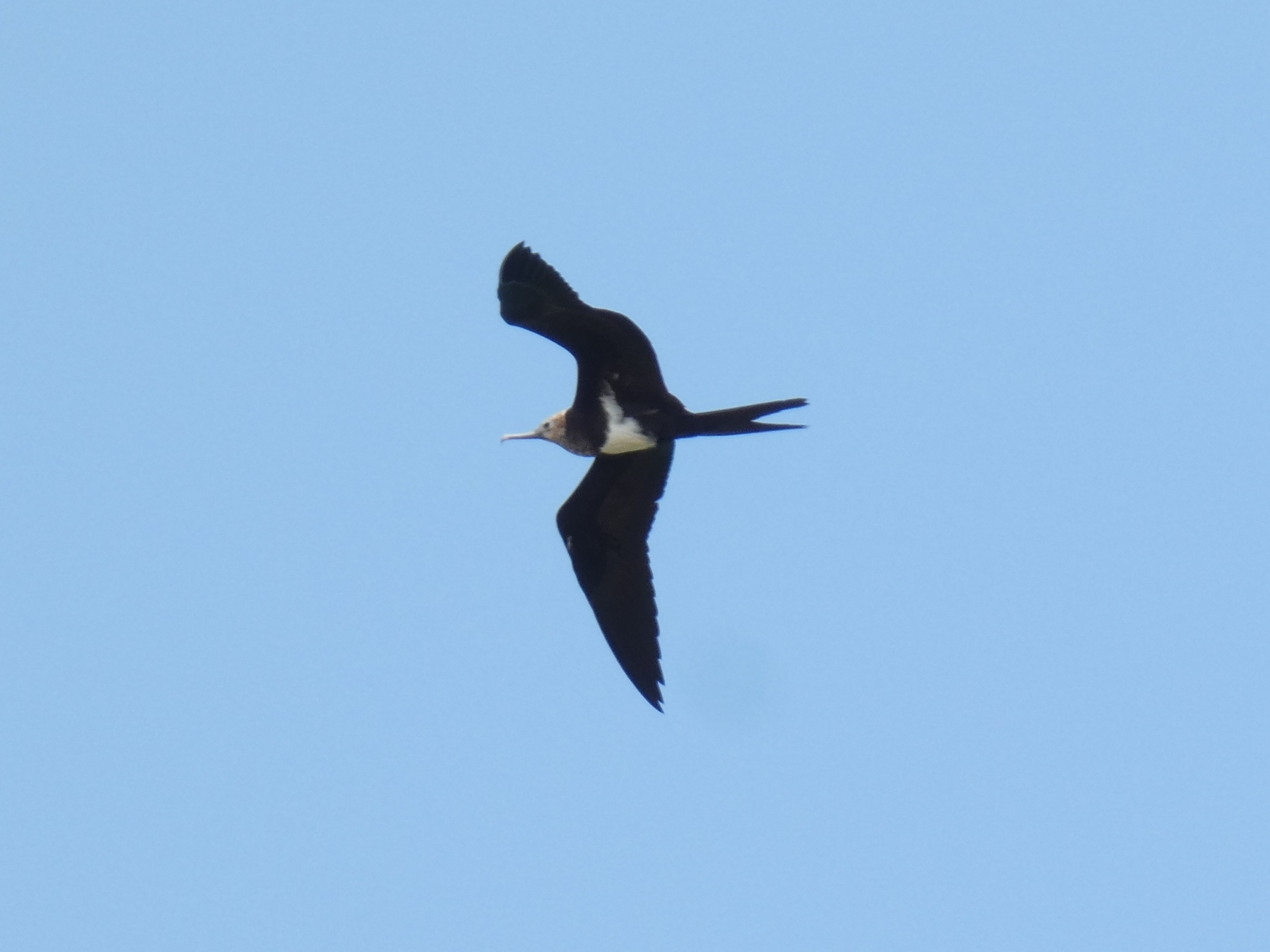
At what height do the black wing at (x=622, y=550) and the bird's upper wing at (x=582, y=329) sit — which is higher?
the bird's upper wing at (x=582, y=329)

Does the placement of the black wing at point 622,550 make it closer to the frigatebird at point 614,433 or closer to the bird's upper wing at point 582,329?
the frigatebird at point 614,433

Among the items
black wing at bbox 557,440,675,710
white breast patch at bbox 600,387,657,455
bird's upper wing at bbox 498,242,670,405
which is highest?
bird's upper wing at bbox 498,242,670,405

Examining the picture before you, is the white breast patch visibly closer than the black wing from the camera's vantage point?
Yes

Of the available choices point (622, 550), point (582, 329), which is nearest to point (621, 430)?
point (582, 329)

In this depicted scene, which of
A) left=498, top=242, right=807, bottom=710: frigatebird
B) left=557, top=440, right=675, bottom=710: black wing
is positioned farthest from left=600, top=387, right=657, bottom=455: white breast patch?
left=557, top=440, right=675, bottom=710: black wing

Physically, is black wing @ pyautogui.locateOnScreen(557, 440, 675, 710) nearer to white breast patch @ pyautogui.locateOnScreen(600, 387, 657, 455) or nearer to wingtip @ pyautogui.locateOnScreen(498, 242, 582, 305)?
white breast patch @ pyautogui.locateOnScreen(600, 387, 657, 455)

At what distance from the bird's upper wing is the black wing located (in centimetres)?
67

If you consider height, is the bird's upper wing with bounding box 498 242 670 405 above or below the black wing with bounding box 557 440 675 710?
above

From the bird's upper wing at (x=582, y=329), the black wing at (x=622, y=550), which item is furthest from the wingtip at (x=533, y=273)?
the black wing at (x=622, y=550)

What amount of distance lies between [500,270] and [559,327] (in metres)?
0.41

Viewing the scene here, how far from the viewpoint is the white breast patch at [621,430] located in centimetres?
953

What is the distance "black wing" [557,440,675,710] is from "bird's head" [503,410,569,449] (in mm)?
240

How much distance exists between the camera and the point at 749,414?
28.9 feet

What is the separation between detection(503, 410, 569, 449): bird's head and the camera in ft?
33.1
